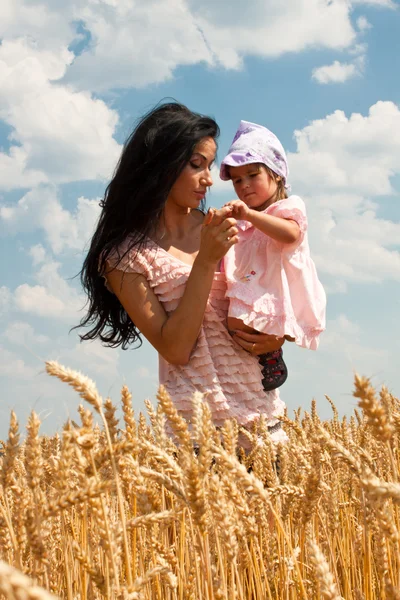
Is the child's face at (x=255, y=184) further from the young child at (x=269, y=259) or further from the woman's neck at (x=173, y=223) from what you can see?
the woman's neck at (x=173, y=223)

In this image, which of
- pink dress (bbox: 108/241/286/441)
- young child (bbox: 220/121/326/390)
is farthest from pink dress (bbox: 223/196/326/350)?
pink dress (bbox: 108/241/286/441)

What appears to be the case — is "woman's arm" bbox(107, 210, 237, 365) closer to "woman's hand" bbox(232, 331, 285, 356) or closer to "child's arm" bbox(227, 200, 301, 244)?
Result: "child's arm" bbox(227, 200, 301, 244)

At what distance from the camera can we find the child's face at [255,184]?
302 centimetres

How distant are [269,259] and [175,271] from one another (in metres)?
0.50

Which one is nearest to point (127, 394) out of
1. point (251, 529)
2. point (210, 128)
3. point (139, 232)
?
point (251, 529)

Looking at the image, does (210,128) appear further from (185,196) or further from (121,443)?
(121,443)

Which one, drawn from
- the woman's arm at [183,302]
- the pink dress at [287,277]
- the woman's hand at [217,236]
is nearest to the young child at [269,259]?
the pink dress at [287,277]

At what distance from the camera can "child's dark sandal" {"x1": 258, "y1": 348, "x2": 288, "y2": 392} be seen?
2725mm

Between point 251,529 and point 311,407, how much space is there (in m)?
2.16

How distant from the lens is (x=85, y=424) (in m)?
1.03

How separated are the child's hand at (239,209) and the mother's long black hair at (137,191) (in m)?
0.29

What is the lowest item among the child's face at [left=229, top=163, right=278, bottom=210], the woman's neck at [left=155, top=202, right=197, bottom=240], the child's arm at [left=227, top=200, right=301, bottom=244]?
the child's arm at [left=227, top=200, right=301, bottom=244]

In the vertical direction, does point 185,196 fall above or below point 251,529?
above

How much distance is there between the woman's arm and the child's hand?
0.07m
